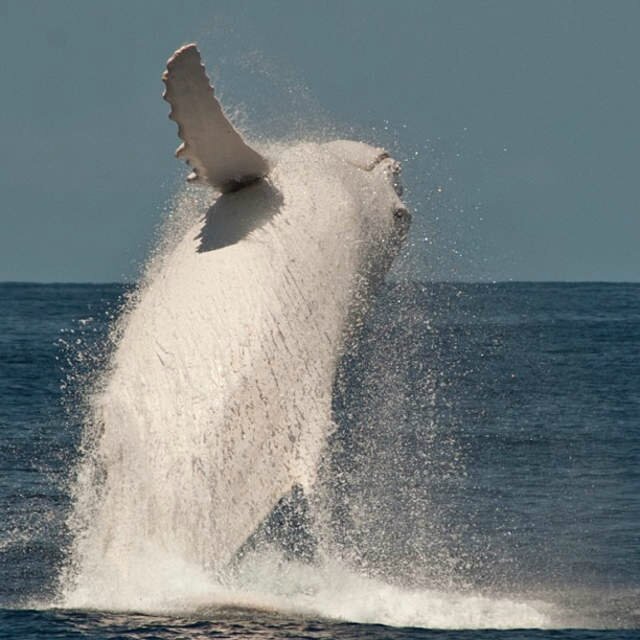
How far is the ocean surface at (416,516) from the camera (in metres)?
15.9

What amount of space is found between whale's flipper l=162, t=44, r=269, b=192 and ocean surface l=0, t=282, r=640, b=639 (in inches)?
78.3

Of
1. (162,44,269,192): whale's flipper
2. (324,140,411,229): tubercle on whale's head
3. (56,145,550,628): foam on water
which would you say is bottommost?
(56,145,550,628): foam on water

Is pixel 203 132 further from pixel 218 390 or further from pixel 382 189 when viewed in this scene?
pixel 218 390

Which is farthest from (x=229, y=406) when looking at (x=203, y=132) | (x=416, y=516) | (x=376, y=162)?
(x=416, y=516)

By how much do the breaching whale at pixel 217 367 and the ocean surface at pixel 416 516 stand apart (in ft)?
1.56

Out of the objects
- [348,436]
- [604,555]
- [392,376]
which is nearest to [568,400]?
[348,436]

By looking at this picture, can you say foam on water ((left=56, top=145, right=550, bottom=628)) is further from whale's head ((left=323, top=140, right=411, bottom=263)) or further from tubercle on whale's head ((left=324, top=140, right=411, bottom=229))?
tubercle on whale's head ((left=324, top=140, right=411, bottom=229))

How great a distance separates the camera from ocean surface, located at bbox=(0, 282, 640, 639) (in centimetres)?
1590

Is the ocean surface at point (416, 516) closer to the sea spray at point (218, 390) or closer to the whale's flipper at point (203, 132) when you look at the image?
the sea spray at point (218, 390)

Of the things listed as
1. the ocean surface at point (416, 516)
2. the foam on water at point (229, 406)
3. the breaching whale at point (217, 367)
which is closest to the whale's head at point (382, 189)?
the foam on water at point (229, 406)

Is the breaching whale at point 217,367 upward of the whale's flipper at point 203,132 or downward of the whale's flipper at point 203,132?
downward

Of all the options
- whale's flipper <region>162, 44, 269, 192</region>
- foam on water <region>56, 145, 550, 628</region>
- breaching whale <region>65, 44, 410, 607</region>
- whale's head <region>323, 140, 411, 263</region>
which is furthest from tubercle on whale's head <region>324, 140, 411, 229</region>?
whale's flipper <region>162, 44, 269, 192</region>

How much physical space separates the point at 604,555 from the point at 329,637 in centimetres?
628

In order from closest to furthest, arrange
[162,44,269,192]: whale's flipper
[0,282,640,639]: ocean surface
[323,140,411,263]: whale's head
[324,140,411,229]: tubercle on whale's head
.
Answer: [162,44,269,192]: whale's flipper < [0,282,640,639]: ocean surface < [323,140,411,263]: whale's head < [324,140,411,229]: tubercle on whale's head
